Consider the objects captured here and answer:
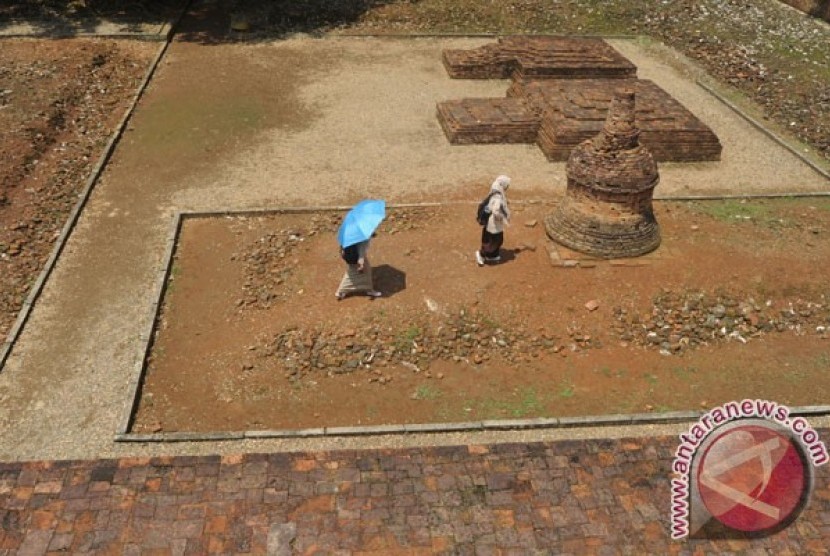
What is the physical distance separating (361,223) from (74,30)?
1582 centimetres

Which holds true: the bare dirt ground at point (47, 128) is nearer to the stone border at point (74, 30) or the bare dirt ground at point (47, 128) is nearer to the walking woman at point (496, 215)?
the stone border at point (74, 30)

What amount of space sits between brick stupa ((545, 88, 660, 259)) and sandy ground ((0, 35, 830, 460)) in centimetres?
217

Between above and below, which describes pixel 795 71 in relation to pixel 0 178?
below

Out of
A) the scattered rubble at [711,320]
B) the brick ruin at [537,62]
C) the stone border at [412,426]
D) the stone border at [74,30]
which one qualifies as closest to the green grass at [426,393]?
the stone border at [412,426]

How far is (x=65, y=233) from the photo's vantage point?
10602mm

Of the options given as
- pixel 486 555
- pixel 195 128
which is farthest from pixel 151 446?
pixel 195 128

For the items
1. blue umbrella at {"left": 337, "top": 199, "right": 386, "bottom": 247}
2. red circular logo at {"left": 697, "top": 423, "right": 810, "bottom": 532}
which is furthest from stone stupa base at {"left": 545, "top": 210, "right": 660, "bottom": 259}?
red circular logo at {"left": 697, "top": 423, "right": 810, "bottom": 532}

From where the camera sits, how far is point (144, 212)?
11.3 m

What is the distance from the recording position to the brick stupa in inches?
393

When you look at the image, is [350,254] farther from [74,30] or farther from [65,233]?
[74,30]

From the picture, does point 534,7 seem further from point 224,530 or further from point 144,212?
point 224,530

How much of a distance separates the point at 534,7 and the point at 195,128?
13.8 metres

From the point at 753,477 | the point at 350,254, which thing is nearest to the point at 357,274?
the point at 350,254

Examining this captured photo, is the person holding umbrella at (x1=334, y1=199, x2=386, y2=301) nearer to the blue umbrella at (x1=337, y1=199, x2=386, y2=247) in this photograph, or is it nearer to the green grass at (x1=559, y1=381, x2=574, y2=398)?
the blue umbrella at (x1=337, y1=199, x2=386, y2=247)
